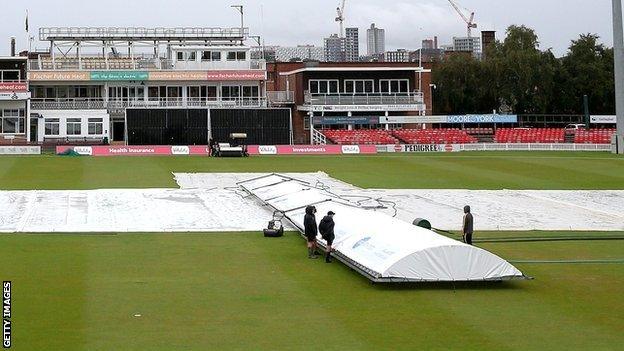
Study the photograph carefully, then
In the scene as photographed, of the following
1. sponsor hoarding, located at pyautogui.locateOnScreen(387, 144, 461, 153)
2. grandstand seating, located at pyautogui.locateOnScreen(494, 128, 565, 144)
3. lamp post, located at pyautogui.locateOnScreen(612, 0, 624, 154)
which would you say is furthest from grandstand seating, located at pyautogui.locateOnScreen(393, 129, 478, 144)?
lamp post, located at pyautogui.locateOnScreen(612, 0, 624, 154)

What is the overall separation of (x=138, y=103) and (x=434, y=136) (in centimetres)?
2788

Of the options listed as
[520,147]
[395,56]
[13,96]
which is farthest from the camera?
[395,56]

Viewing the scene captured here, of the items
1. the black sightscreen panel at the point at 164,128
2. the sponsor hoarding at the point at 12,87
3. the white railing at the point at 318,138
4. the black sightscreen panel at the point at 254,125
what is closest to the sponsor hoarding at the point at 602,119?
the white railing at the point at 318,138

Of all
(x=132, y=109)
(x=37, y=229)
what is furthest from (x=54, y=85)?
(x=37, y=229)

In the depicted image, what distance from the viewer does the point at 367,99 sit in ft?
330

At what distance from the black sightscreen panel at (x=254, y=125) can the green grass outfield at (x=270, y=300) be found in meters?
58.1

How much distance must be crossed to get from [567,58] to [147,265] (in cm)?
10016

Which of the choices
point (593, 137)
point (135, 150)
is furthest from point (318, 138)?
point (593, 137)

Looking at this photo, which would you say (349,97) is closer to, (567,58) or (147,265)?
(567,58)

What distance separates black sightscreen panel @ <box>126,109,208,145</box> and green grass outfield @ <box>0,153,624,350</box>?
57637mm

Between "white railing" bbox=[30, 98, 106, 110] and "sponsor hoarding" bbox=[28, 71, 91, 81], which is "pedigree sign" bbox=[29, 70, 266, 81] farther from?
"white railing" bbox=[30, 98, 106, 110]

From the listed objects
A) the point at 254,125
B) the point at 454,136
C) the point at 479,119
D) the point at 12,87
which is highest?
the point at 12,87

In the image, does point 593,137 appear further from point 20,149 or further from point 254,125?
point 20,149

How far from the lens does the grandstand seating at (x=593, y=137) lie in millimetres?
93062
